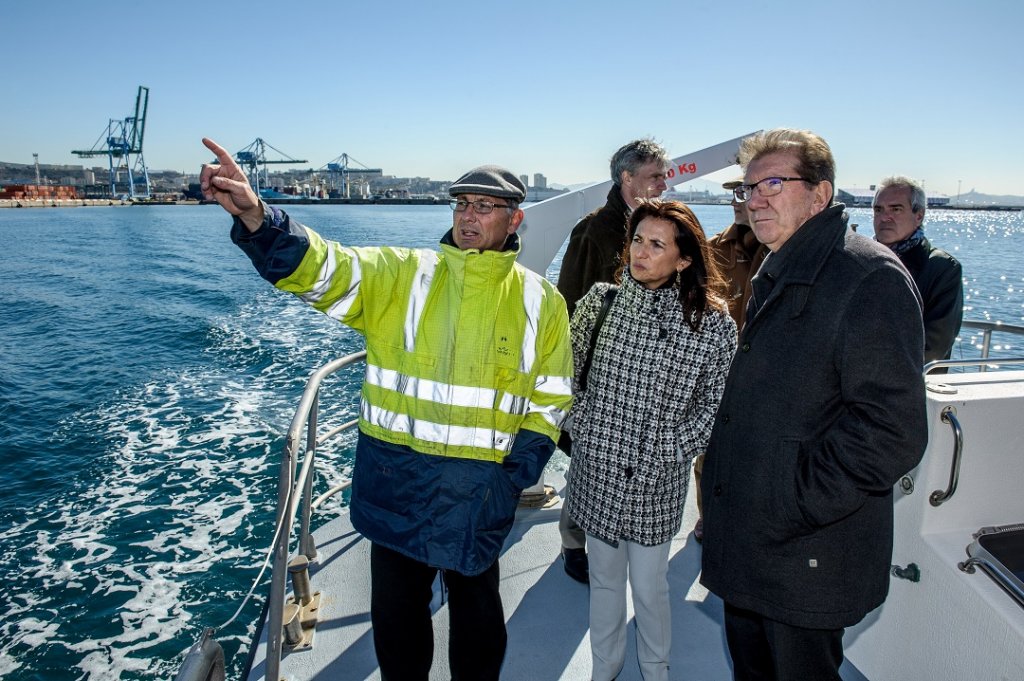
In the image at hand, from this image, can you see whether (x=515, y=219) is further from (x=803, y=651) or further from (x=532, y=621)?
(x=532, y=621)

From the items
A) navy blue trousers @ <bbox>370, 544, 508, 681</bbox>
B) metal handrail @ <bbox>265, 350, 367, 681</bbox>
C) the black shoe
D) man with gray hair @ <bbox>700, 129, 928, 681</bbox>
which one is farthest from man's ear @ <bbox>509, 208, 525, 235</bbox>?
the black shoe

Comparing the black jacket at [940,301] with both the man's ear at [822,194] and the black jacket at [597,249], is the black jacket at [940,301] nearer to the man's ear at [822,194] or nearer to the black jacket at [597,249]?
the black jacket at [597,249]

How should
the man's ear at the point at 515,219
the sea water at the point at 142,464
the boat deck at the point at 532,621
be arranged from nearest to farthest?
1. the man's ear at the point at 515,219
2. the boat deck at the point at 532,621
3. the sea water at the point at 142,464

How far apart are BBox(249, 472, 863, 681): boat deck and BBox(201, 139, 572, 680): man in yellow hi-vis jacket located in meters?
0.51

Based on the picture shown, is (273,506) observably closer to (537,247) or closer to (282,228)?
(537,247)

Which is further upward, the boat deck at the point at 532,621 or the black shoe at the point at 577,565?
the black shoe at the point at 577,565

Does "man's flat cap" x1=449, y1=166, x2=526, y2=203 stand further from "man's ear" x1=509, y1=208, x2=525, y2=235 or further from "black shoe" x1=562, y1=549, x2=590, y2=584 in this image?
"black shoe" x1=562, y1=549, x2=590, y2=584

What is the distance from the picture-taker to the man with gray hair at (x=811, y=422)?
1.14m

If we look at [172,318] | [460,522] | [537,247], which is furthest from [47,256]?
[460,522]

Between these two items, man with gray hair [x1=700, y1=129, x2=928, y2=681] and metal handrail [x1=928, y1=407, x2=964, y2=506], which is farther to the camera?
metal handrail [x1=928, y1=407, x2=964, y2=506]

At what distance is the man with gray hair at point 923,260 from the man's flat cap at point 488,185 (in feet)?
7.00

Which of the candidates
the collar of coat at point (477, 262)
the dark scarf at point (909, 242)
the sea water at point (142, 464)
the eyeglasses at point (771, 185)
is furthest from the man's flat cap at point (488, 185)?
the sea water at point (142, 464)

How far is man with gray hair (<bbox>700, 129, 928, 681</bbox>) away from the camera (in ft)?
3.73

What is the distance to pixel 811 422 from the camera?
1.25 meters
